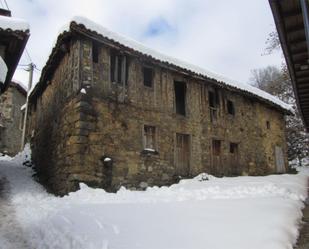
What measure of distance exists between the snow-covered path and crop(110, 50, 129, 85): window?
5.14m

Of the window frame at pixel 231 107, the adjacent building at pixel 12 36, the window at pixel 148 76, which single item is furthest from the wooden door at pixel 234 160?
the adjacent building at pixel 12 36

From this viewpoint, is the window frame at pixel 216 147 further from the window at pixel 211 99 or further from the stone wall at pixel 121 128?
the window at pixel 211 99

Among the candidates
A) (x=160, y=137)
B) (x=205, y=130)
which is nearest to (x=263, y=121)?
(x=205, y=130)

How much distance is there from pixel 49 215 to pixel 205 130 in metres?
8.43

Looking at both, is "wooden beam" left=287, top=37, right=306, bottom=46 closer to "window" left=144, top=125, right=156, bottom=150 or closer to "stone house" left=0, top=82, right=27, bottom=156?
"window" left=144, top=125, right=156, bottom=150

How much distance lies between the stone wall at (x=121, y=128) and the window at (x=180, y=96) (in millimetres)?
285

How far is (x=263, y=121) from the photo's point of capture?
17.7 meters

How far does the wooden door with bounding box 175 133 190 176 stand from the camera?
486 inches

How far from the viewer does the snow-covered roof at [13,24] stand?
27.4 ft

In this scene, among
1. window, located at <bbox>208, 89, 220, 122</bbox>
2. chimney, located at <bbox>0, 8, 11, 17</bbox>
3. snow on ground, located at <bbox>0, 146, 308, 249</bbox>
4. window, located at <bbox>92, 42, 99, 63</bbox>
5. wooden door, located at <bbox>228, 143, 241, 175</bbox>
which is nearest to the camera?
snow on ground, located at <bbox>0, 146, 308, 249</bbox>

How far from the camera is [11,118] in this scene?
23.4m

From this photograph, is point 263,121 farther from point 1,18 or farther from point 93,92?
point 1,18

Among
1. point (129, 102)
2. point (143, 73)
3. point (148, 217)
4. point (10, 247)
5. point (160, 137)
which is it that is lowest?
point (10, 247)

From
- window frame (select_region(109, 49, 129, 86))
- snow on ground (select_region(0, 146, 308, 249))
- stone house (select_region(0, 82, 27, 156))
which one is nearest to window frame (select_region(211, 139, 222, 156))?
window frame (select_region(109, 49, 129, 86))
